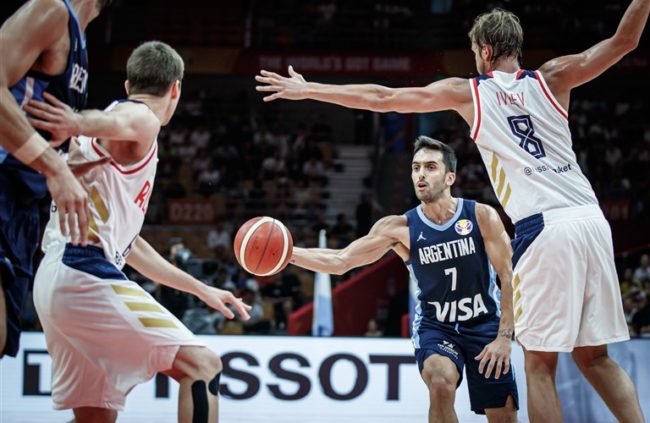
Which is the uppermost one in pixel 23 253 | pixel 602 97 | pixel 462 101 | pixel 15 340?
pixel 602 97

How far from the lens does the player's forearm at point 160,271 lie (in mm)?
3906

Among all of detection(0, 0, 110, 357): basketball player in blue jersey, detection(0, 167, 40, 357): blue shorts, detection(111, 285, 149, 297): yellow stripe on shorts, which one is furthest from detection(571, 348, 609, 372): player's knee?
detection(0, 167, 40, 357): blue shorts

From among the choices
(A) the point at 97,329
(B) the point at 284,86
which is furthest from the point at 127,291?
(B) the point at 284,86

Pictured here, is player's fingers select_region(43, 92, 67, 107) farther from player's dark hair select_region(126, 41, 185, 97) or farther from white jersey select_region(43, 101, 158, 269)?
player's dark hair select_region(126, 41, 185, 97)

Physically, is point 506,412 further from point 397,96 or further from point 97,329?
point 97,329

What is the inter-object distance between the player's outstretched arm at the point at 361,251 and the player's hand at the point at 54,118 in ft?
8.31

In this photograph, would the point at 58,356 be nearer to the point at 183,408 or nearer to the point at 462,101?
the point at 183,408

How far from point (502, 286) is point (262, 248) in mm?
1594

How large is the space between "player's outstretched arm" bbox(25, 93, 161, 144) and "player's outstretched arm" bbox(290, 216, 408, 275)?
2.26 metres

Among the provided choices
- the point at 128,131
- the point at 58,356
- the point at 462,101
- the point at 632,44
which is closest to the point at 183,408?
the point at 58,356

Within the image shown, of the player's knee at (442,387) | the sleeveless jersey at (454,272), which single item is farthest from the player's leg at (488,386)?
the player's knee at (442,387)

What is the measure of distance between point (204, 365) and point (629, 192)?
14.0 m

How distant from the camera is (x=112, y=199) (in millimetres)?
3443

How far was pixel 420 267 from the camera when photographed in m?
5.49
